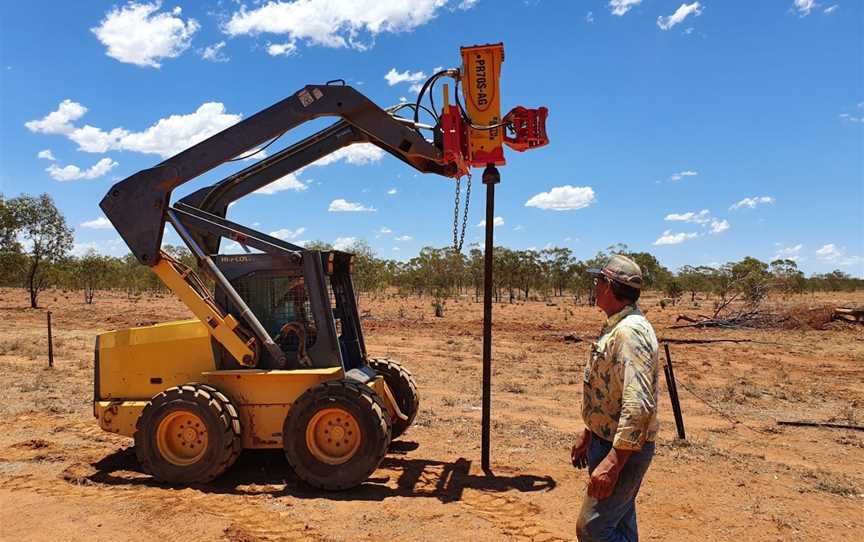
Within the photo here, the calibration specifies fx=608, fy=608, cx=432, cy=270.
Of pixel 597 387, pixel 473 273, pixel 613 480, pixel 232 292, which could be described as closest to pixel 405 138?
pixel 232 292

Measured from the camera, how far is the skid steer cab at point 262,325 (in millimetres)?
5867

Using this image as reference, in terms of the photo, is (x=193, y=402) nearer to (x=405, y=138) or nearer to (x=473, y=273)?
(x=405, y=138)

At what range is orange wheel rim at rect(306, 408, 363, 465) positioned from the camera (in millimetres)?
5840

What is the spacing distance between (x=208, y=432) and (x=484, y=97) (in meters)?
4.26

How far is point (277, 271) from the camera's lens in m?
6.47

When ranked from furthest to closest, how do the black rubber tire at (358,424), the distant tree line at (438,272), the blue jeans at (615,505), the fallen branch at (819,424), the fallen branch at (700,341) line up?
the distant tree line at (438,272) < the fallen branch at (700,341) < the fallen branch at (819,424) < the black rubber tire at (358,424) < the blue jeans at (615,505)

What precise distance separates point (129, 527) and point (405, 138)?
4.39 m

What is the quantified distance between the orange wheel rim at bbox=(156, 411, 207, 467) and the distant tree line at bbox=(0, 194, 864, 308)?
24.7m

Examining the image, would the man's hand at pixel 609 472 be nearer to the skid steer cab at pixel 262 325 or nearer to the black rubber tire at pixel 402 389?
the skid steer cab at pixel 262 325

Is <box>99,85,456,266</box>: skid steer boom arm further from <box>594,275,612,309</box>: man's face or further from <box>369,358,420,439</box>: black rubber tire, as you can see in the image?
<box>594,275,612,309</box>: man's face

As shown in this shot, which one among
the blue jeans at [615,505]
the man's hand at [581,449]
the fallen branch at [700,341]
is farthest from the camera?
the fallen branch at [700,341]

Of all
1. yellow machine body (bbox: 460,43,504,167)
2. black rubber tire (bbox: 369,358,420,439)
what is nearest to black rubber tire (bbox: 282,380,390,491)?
black rubber tire (bbox: 369,358,420,439)

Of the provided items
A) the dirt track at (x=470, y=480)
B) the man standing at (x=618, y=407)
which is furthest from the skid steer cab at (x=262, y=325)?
the man standing at (x=618, y=407)

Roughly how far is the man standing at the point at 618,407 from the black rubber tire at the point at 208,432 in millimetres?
3762
